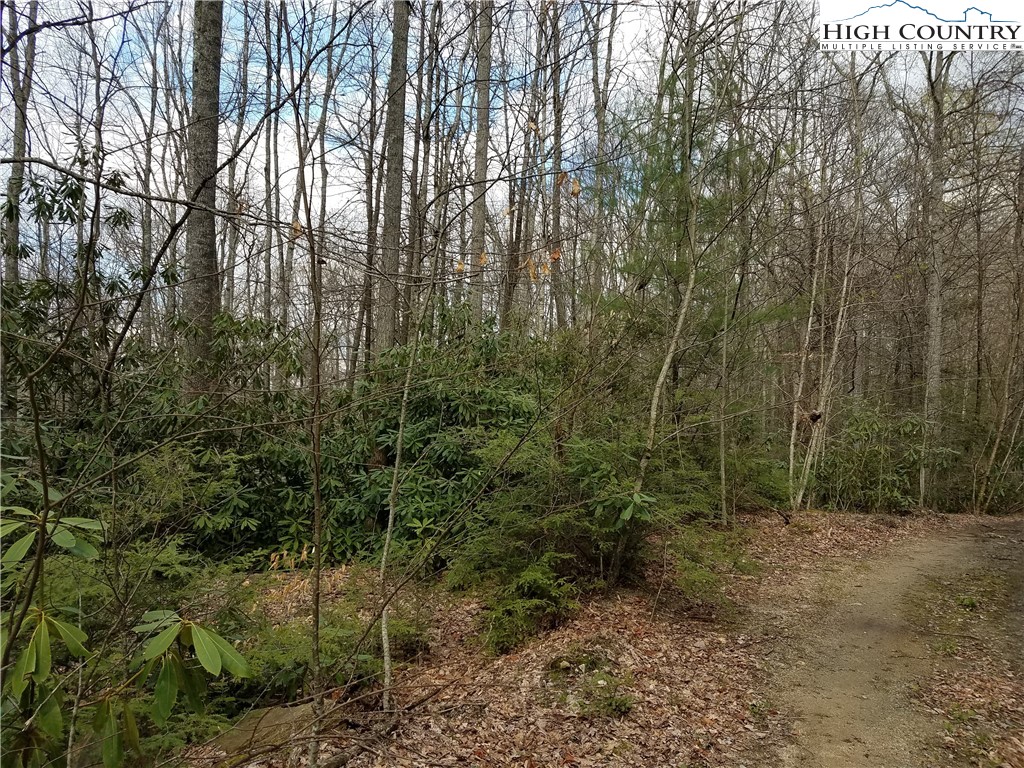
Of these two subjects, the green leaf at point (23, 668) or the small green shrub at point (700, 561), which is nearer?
the green leaf at point (23, 668)

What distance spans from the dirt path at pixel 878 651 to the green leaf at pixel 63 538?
3672mm

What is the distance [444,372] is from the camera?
533cm

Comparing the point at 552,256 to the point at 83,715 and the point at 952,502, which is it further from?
the point at 952,502

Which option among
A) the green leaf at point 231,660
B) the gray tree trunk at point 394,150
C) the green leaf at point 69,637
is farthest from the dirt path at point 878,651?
the gray tree trunk at point 394,150

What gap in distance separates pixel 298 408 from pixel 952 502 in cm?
1203

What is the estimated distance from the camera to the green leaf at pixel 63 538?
125 centimetres

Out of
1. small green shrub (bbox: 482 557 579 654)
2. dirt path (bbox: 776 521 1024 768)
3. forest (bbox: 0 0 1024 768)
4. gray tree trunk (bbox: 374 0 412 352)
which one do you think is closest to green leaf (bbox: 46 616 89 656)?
forest (bbox: 0 0 1024 768)

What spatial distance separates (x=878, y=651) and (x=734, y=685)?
1.46 metres

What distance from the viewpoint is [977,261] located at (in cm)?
1110

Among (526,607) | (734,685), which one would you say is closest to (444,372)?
(526,607)

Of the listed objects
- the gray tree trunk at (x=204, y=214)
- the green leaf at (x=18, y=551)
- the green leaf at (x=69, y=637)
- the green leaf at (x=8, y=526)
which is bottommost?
the green leaf at (x=69, y=637)

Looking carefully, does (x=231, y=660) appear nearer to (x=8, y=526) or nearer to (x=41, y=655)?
(x=41, y=655)

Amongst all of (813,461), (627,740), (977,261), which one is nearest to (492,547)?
(627,740)

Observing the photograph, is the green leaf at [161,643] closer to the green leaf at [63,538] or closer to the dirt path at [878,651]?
the green leaf at [63,538]
